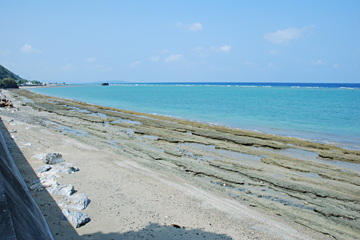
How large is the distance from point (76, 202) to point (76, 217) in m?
0.96

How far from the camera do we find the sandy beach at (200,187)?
22.1 ft

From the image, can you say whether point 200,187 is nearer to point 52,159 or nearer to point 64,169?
point 64,169

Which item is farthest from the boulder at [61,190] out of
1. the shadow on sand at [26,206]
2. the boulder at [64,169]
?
the boulder at [64,169]

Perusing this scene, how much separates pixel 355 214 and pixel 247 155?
281 inches

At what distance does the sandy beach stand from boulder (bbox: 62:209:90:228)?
15 cm

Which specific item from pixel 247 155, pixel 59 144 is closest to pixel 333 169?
pixel 247 155

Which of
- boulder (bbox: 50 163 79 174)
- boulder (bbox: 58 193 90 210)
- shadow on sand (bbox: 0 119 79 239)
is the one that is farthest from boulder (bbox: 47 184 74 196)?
boulder (bbox: 50 163 79 174)

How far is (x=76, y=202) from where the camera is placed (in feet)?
23.9

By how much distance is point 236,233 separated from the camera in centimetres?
659

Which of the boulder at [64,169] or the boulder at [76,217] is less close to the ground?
the boulder at [64,169]

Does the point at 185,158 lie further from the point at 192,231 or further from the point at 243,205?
the point at 192,231

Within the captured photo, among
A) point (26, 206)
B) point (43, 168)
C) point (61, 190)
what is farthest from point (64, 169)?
point (26, 206)

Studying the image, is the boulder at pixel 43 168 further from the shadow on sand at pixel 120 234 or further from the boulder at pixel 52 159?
the shadow on sand at pixel 120 234

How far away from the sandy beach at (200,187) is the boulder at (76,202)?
9.1 inches
